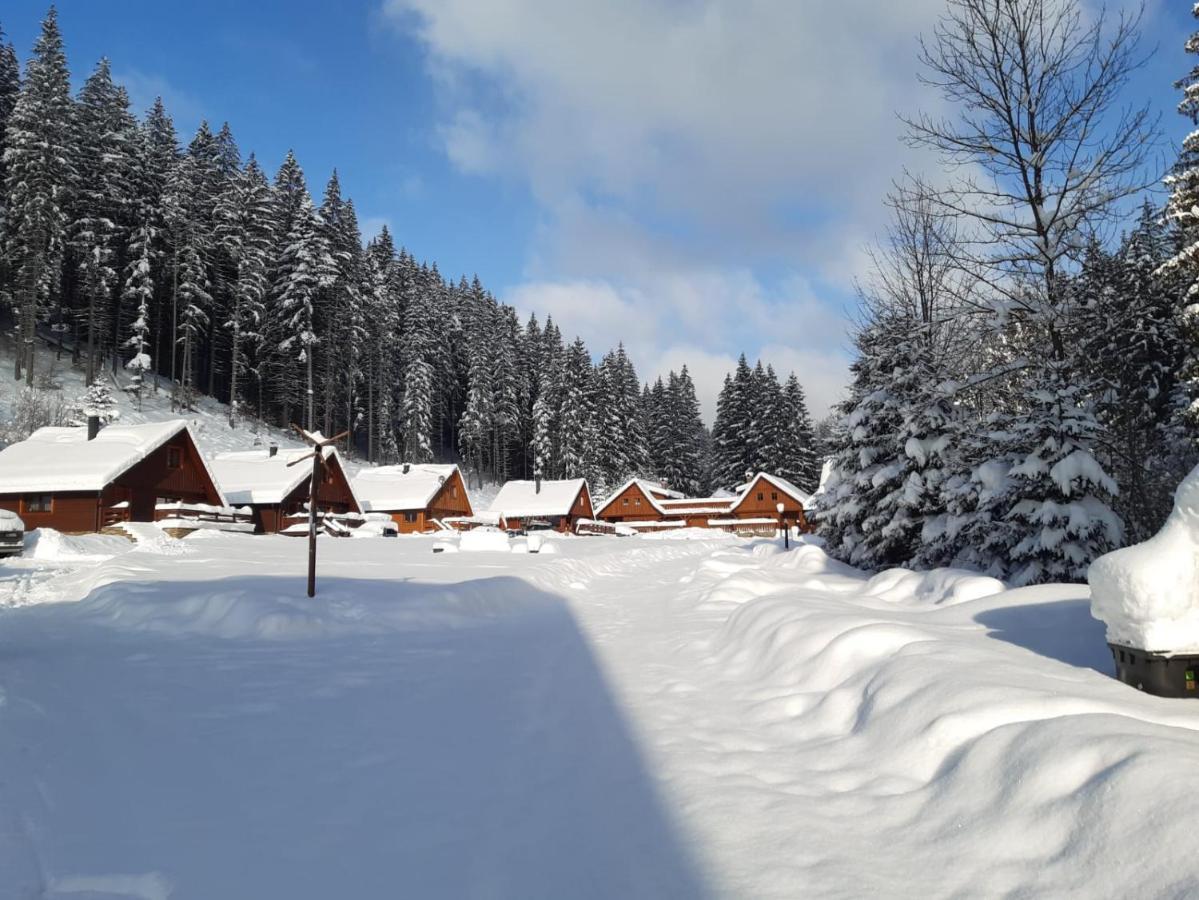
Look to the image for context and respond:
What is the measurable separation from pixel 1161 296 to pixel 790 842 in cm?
3301

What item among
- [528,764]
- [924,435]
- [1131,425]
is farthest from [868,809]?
[1131,425]

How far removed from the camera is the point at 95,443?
101 feet

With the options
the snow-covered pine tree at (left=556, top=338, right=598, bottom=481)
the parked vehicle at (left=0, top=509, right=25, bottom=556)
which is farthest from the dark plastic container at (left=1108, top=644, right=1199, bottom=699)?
the snow-covered pine tree at (left=556, top=338, right=598, bottom=481)

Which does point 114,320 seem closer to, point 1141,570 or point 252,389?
point 252,389

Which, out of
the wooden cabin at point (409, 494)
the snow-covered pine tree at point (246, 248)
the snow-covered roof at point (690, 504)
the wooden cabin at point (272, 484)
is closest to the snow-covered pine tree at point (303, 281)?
the snow-covered pine tree at point (246, 248)

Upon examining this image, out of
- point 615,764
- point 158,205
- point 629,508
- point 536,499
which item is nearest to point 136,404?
point 158,205

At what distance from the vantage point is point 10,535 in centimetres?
2142

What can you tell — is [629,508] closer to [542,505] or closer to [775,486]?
[542,505]

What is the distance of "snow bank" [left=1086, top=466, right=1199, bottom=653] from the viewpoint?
4613 mm

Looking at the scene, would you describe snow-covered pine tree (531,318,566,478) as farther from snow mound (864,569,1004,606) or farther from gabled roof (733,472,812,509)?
snow mound (864,569,1004,606)

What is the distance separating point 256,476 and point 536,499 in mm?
23546

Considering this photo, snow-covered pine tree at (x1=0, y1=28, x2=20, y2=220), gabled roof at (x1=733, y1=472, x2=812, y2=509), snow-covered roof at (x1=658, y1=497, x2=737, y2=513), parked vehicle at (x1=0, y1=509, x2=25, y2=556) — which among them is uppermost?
snow-covered pine tree at (x1=0, y1=28, x2=20, y2=220)

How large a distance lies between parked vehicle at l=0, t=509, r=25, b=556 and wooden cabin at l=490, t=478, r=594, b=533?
35749 millimetres

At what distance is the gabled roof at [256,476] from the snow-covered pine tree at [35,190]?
1360 cm
